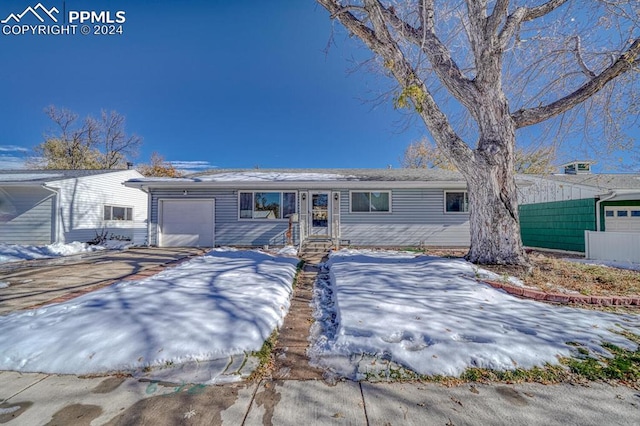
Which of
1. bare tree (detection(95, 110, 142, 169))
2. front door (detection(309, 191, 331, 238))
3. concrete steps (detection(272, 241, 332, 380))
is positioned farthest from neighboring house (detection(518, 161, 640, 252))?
bare tree (detection(95, 110, 142, 169))

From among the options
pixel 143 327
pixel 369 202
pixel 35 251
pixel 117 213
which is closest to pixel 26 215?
pixel 35 251

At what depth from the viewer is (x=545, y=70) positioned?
6594 mm

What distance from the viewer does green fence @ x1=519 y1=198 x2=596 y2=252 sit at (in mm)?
9867

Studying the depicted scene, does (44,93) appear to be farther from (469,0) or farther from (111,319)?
(469,0)

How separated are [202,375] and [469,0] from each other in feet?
25.3

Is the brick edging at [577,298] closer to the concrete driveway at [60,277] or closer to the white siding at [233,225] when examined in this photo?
the concrete driveway at [60,277]

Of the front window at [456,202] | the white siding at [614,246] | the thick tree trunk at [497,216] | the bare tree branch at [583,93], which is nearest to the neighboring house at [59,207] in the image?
the front window at [456,202]

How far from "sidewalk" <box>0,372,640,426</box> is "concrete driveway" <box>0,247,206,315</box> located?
8.11 ft

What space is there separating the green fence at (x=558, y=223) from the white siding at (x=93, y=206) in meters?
18.5

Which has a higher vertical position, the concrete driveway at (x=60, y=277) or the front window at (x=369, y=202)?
the front window at (x=369, y=202)

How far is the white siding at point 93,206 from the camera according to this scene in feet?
36.1

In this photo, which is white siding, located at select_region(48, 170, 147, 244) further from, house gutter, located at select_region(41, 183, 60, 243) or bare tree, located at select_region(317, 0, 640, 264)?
bare tree, located at select_region(317, 0, 640, 264)

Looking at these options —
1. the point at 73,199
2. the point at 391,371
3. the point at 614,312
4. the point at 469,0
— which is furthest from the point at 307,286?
the point at 73,199

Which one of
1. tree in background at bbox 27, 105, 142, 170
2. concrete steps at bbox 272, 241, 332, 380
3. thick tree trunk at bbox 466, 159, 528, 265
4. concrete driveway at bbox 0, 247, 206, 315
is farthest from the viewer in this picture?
tree in background at bbox 27, 105, 142, 170
